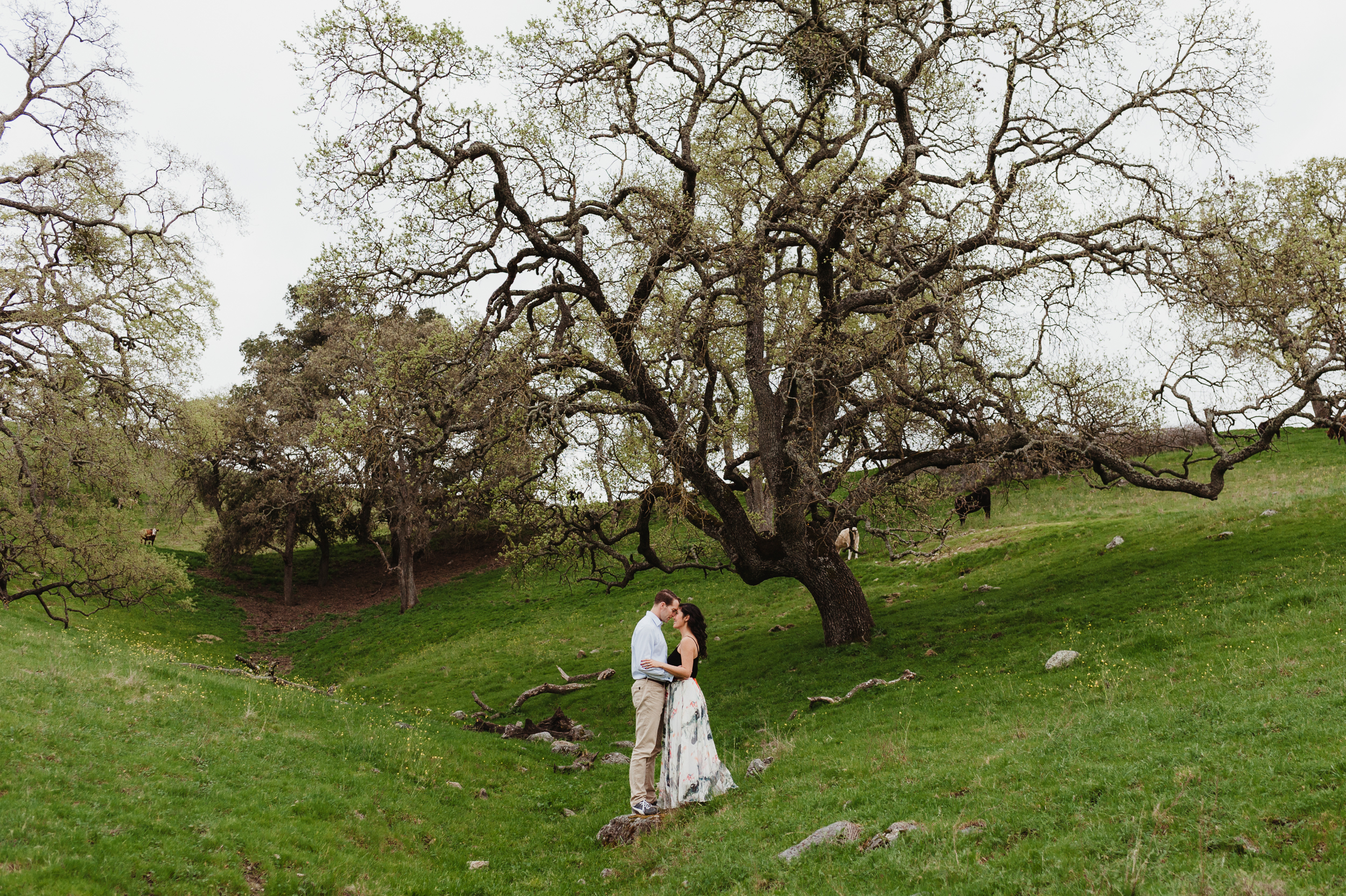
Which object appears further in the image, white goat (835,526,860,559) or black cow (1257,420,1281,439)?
white goat (835,526,860,559)

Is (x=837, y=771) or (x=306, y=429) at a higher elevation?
(x=306, y=429)

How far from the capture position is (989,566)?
29.8 metres

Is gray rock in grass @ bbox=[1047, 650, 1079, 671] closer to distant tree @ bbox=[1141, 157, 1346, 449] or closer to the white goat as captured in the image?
distant tree @ bbox=[1141, 157, 1346, 449]

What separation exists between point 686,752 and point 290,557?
48.3 meters

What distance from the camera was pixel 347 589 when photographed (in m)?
56.6

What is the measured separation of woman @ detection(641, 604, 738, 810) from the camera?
11.8 meters

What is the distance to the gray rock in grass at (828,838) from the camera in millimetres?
9203

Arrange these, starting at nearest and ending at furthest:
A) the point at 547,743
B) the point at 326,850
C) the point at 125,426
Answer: the point at 326,850, the point at 547,743, the point at 125,426

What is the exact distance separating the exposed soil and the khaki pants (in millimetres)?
36962

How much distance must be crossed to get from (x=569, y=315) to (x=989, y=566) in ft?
62.9

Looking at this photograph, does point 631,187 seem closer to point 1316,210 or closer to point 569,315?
point 569,315

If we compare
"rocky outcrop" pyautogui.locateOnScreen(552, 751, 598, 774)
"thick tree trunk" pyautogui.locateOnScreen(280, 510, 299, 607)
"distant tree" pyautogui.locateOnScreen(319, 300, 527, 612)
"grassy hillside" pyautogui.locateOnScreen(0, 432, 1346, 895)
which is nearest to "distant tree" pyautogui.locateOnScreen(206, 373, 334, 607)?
"thick tree trunk" pyautogui.locateOnScreen(280, 510, 299, 607)

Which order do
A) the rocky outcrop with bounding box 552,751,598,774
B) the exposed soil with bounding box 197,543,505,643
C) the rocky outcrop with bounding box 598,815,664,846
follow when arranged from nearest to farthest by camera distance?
the rocky outcrop with bounding box 598,815,664,846 < the rocky outcrop with bounding box 552,751,598,774 < the exposed soil with bounding box 197,543,505,643

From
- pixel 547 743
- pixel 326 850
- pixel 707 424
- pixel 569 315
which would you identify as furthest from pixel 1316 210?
pixel 326 850
